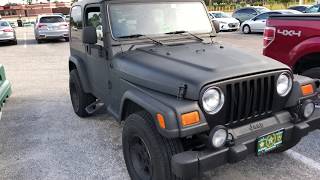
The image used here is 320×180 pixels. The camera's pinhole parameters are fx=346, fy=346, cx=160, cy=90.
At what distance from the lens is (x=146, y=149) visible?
316cm

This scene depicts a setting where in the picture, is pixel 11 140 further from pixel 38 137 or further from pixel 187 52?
pixel 187 52

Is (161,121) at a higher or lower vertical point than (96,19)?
lower

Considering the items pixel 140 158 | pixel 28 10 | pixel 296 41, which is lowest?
pixel 140 158

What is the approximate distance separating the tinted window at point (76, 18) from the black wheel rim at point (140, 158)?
2351mm

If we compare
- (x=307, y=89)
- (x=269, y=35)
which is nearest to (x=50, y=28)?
(x=269, y=35)

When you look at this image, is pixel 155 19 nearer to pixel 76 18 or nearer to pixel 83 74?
pixel 83 74

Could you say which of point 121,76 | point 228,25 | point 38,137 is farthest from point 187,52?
point 228,25

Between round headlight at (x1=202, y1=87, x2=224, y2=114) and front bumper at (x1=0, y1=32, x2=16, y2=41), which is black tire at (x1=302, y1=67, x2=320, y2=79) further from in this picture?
front bumper at (x1=0, y1=32, x2=16, y2=41)

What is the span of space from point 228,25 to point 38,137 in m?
17.9

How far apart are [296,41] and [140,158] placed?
2803mm

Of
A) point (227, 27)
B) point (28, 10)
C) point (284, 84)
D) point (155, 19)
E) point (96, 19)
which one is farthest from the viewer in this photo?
point (28, 10)

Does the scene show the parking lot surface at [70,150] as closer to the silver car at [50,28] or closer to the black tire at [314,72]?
the black tire at [314,72]

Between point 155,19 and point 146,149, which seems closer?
point 146,149

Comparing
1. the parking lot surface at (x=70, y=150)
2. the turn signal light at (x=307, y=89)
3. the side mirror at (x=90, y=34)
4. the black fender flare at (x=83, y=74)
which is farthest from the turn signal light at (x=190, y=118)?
the black fender flare at (x=83, y=74)
